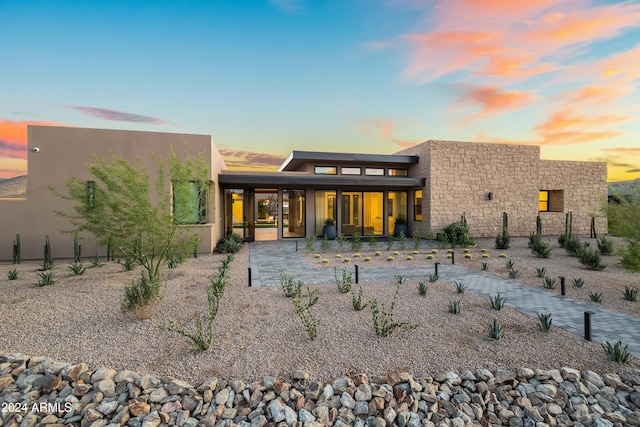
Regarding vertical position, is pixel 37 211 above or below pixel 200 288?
above

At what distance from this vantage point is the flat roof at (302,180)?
12863 mm

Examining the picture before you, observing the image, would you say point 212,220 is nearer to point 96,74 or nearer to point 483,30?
point 96,74

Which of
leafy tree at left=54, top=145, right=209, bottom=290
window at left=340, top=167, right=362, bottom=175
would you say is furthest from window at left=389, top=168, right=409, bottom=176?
leafy tree at left=54, top=145, right=209, bottom=290

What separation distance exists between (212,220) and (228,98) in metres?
5.30

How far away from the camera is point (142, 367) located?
3182mm

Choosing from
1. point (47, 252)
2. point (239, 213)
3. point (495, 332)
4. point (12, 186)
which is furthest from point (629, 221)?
point (12, 186)

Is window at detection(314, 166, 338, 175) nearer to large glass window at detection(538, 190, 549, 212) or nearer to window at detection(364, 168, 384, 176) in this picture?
window at detection(364, 168, 384, 176)

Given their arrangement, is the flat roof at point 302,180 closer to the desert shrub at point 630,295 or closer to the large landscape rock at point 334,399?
the desert shrub at point 630,295

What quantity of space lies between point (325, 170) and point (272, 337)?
12566mm

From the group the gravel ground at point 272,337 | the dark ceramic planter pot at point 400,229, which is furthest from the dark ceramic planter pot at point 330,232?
the gravel ground at point 272,337

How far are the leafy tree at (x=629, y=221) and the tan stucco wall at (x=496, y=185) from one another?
28.8 ft

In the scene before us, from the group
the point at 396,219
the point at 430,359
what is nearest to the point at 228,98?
the point at 396,219

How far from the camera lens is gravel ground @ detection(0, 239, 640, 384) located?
127 inches

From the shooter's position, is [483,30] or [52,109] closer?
[483,30]
